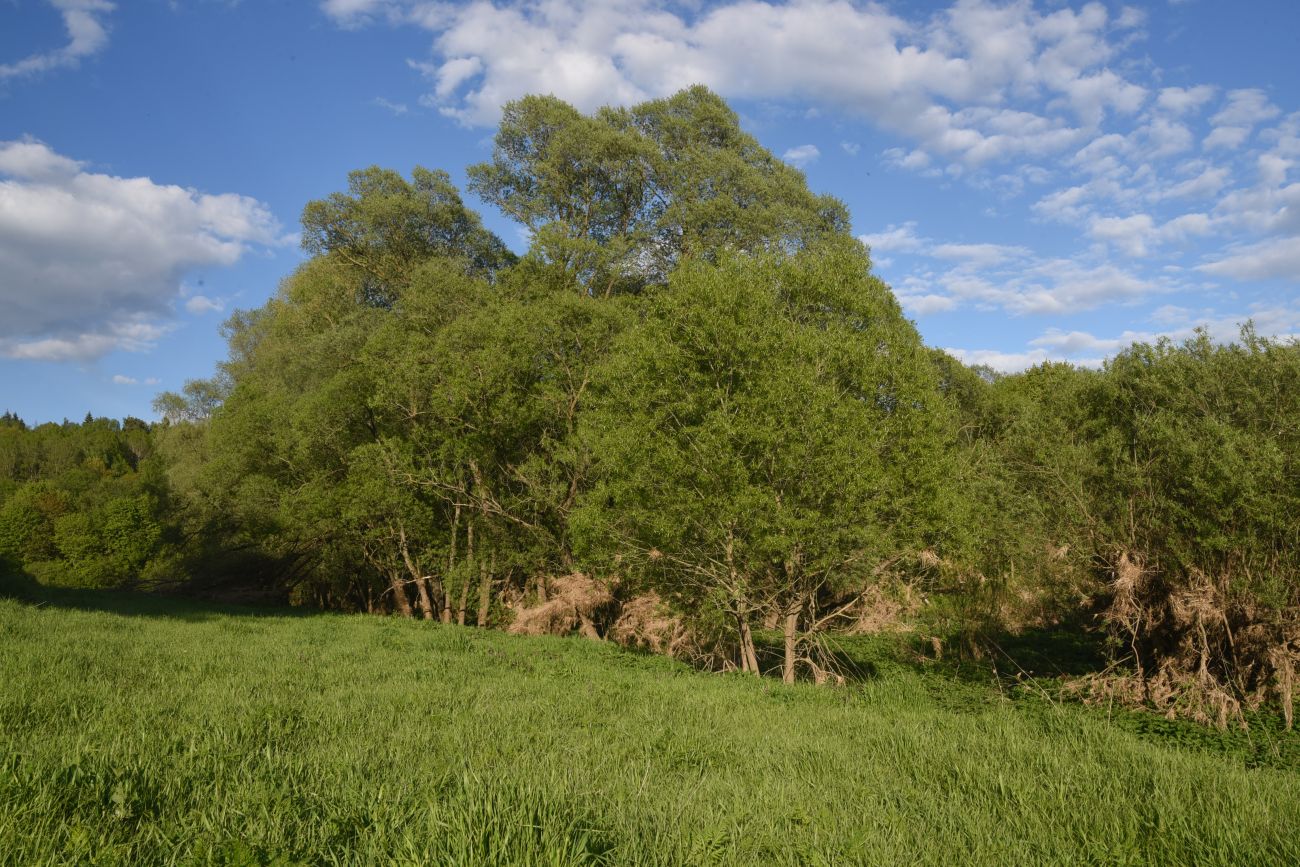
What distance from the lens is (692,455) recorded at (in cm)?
1638

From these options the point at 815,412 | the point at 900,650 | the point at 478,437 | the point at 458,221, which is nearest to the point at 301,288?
the point at 458,221

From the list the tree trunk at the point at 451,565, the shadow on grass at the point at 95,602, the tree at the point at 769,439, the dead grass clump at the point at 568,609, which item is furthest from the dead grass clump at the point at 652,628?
the shadow on grass at the point at 95,602

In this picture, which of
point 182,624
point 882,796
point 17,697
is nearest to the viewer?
point 882,796

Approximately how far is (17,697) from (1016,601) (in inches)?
991

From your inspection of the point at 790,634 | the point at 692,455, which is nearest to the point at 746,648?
the point at 790,634

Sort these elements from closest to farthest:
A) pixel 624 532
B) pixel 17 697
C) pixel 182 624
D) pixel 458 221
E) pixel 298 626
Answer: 1. pixel 17 697
2. pixel 624 532
3. pixel 182 624
4. pixel 298 626
5. pixel 458 221

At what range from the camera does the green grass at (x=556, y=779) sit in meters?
4.47

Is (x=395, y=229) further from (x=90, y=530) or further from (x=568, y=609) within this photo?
(x=90, y=530)

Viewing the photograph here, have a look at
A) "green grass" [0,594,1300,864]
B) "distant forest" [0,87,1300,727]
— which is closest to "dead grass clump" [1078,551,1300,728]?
"distant forest" [0,87,1300,727]

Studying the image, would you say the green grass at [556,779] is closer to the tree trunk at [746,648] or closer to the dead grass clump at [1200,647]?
the tree trunk at [746,648]

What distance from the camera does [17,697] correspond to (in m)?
8.22

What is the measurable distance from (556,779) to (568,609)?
21502 mm

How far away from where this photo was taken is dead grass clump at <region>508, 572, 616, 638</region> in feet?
84.3

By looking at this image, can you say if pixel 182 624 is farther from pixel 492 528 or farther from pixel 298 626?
pixel 492 528
